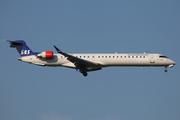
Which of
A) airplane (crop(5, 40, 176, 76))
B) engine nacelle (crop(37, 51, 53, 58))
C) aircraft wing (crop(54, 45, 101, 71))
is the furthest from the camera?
engine nacelle (crop(37, 51, 53, 58))

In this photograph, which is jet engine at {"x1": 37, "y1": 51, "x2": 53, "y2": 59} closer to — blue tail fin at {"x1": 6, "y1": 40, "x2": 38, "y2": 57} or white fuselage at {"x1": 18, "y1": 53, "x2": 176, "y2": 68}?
white fuselage at {"x1": 18, "y1": 53, "x2": 176, "y2": 68}

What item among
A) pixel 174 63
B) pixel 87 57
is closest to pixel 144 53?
pixel 174 63

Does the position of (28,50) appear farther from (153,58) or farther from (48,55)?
(153,58)

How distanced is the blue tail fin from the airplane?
96 cm

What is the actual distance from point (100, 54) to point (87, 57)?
5.79ft

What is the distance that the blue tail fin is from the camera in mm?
39812

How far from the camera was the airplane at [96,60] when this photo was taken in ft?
122

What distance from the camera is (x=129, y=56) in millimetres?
37281

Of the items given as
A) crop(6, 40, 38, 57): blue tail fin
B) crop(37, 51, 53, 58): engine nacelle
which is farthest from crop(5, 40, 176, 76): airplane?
crop(6, 40, 38, 57): blue tail fin

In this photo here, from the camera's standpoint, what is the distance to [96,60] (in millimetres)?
37656

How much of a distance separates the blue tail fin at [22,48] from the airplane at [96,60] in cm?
96

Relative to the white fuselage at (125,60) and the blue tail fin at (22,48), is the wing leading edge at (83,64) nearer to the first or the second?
the white fuselage at (125,60)

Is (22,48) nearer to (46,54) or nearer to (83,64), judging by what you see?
(46,54)

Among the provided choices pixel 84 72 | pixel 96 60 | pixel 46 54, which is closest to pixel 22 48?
pixel 46 54
